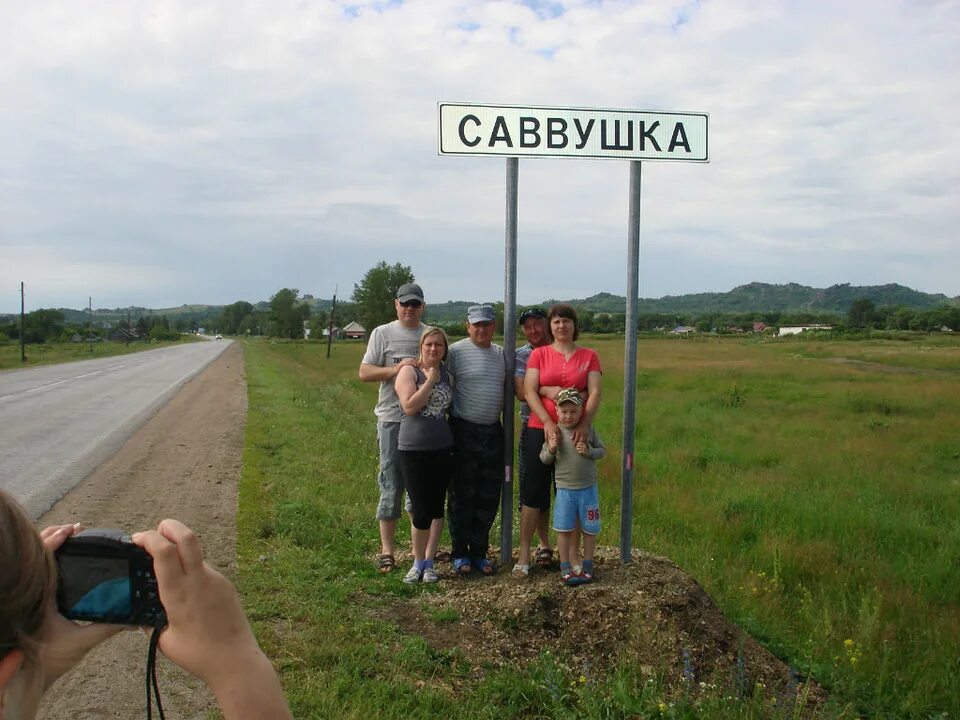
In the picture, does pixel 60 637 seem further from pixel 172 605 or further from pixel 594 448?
pixel 594 448

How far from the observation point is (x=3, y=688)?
1.11 meters

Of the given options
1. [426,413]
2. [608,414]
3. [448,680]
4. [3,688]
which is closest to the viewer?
[3,688]

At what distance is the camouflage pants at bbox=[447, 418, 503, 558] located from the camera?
4980 millimetres

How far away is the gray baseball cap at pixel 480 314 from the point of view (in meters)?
5.00

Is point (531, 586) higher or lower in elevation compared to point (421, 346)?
lower

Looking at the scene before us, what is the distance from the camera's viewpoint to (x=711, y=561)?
19.0 feet

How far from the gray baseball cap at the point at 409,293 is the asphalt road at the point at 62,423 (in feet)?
8.84

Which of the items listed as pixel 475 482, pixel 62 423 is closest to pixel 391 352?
pixel 475 482

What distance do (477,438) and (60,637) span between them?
3.85m

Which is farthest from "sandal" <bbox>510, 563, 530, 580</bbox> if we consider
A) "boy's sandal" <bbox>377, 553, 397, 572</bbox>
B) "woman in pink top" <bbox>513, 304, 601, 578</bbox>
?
"boy's sandal" <bbox>377, 553, 397, 572</bbox>

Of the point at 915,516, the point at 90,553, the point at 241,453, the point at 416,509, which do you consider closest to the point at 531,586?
the point at 416,509

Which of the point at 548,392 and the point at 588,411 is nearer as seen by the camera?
the point at 588,411

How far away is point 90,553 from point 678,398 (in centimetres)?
1822

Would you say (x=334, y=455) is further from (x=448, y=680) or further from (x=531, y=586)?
(x=448, y=680)
